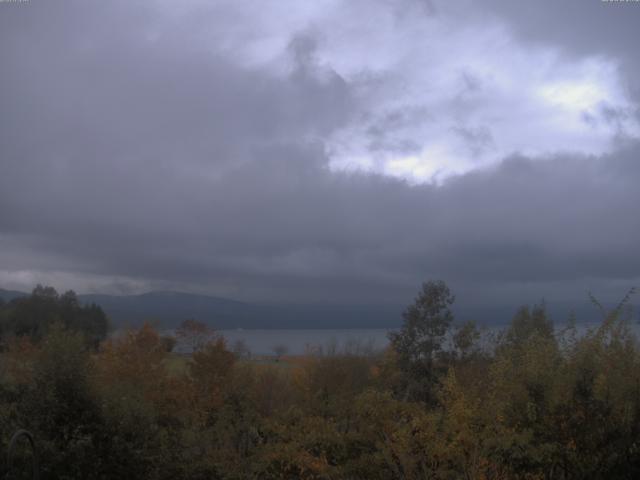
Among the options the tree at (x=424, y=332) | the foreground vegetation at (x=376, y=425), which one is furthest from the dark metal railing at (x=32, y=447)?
the tree at (x=424, y=332)

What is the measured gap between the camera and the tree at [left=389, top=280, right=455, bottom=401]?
113 ft

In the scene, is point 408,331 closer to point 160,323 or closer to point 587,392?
point 587,392

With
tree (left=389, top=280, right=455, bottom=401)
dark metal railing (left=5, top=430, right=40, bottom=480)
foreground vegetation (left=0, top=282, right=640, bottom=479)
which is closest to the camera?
dark metal railing (left=5, top=430, right=40, bottom=480)

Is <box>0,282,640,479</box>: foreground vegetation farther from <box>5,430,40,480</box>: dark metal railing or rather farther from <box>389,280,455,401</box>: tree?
<box>389,280,455,401</box>: tree

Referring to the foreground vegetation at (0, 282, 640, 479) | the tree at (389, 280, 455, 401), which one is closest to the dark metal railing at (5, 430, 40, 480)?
the foreground vegetation at (0, 282, 640, 479)

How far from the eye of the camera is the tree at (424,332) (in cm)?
3447

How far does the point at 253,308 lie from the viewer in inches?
7244

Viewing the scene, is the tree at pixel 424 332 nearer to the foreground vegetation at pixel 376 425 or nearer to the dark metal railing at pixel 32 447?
the foreground vegetation at pixel 376 425

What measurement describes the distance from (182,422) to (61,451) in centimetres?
579

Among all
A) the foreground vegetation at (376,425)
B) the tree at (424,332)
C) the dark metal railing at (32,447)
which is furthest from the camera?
the tree at (424,332)

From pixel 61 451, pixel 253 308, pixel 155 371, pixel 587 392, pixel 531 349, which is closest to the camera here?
Answer: pixel 587 392

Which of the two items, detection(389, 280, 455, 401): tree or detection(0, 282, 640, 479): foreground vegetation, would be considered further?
detection(389, 280, 455, 401): tree

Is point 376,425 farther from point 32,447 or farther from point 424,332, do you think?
point 424,332

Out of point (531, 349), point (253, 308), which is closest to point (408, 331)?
point (531, 349)
